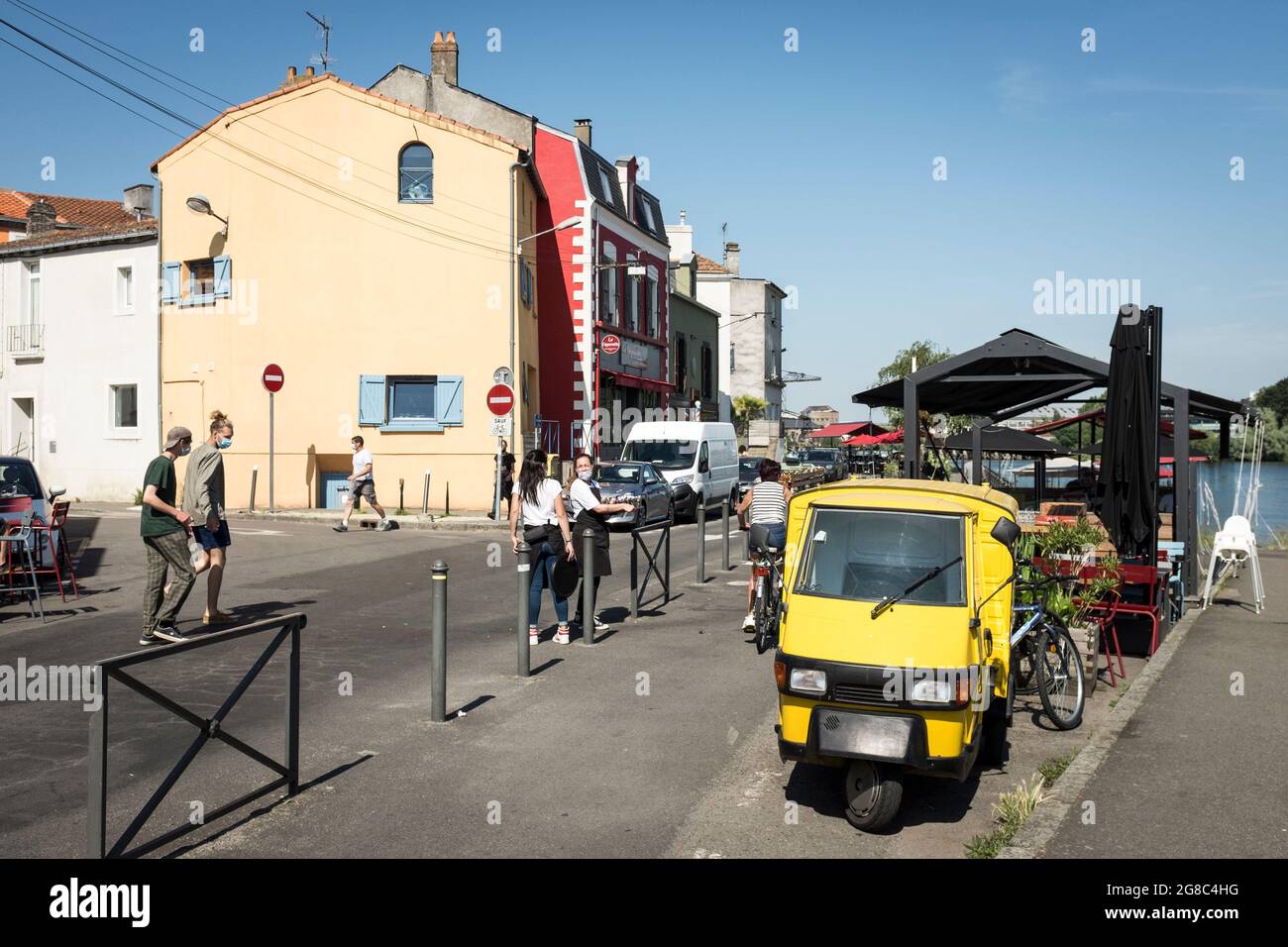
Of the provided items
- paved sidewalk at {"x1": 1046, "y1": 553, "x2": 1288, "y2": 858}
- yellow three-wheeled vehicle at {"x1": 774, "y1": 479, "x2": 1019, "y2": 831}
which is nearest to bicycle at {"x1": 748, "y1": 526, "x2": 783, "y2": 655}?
paved sidewalk at {"x1": 1046, "y1": 553, "x2": 1288, "y2": 858}

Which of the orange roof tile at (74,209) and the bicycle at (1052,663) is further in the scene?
the orange roof tile at (74,209)

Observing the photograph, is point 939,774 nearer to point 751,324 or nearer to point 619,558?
point 619,558

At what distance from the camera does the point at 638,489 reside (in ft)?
76.1

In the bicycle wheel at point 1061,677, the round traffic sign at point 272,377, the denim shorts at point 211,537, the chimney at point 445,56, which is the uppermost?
the chimney at point 445,56

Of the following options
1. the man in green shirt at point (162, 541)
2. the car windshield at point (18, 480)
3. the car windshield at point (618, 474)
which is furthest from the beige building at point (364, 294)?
the man in green shirt at point (162, 541)

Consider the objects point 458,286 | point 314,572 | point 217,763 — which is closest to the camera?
point 217,763

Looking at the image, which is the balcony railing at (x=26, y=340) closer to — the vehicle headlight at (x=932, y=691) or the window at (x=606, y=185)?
the window at (x=606, y=185)

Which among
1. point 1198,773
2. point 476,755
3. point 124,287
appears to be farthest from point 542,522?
point 124,287

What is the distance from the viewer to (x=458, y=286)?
2659 centimetres

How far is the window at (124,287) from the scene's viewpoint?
28.3 m

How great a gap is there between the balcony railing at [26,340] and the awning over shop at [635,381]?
1548 cm

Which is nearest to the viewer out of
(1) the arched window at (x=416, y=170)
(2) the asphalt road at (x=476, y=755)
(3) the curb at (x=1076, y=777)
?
(3) the curb at (x=1076, y=777)
